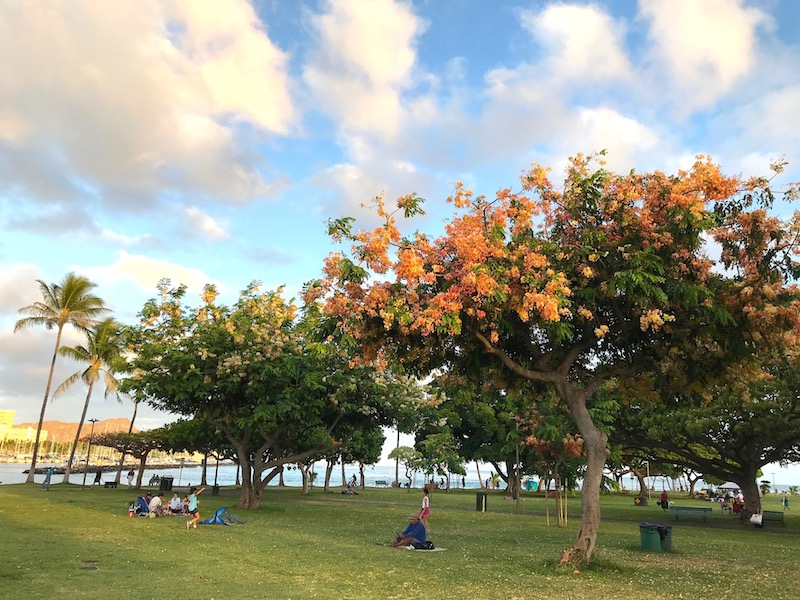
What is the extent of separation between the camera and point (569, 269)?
40.1 feet

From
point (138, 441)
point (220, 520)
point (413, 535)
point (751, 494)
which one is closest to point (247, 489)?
point (220, 520)

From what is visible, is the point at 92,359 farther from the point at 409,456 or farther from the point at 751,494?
the point at 751,494

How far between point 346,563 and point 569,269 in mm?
7713

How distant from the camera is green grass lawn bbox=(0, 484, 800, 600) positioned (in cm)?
994

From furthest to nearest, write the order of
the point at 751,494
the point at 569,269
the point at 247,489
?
1. the point at 751,494
2. the point at 247,489
3. the point at 569,269

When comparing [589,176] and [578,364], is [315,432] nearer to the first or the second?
[578,364]

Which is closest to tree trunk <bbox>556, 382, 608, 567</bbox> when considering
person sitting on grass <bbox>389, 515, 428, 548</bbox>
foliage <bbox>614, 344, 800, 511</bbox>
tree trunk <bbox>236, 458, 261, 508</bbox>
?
person sitting on grass <bbox>389, 515, 428, 548</bbox>

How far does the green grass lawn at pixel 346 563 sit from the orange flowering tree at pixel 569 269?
2168mm

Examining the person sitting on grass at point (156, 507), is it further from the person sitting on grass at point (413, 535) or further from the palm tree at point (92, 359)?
the palm tree at point (92, 359)

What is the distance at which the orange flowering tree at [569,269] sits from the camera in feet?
37.4

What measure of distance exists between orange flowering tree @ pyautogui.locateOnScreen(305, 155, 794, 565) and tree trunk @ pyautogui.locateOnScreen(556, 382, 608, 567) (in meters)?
0.03

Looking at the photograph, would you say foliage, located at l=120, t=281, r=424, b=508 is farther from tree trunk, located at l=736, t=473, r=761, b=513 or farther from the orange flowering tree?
tree trunk, located at l=736, t=473, r=761, b=513

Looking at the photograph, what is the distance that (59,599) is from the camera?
8.59 metres

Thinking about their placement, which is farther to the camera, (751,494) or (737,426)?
(751,494)
